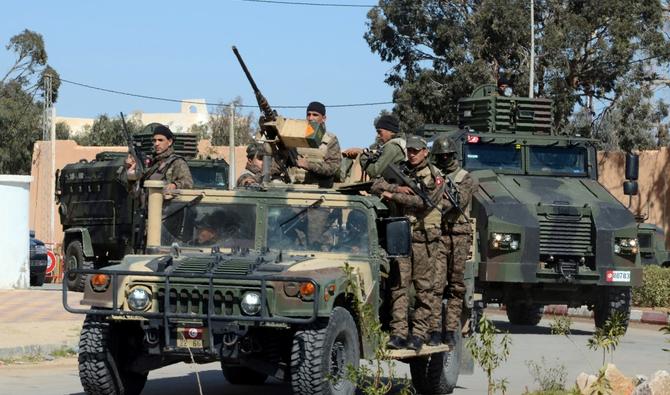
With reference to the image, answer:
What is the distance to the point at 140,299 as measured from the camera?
9.84 metres

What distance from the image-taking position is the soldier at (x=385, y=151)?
11711 millimetres

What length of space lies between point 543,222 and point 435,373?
6847mm

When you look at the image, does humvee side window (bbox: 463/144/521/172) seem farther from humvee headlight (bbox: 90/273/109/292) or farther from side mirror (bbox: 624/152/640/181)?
humvee headlight (bbox: 90/273/109/292)

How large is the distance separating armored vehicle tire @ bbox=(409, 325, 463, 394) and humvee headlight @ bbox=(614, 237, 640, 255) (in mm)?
6821

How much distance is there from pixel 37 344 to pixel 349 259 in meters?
5.29

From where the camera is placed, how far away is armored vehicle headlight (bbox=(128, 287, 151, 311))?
983 centimetres

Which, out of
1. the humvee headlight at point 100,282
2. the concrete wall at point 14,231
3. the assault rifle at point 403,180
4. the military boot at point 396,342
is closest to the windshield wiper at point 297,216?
the assault rifle at point 403,180

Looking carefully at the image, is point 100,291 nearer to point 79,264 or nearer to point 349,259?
point 349,259

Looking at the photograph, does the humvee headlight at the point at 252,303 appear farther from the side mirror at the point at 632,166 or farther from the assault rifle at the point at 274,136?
the side mirror at the point at 632,166

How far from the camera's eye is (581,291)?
19078 mm

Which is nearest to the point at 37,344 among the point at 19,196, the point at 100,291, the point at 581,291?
the point at 100,291

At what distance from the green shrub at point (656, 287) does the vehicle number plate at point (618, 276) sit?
5.95 meters

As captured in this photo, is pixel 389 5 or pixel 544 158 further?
pixel 389 5

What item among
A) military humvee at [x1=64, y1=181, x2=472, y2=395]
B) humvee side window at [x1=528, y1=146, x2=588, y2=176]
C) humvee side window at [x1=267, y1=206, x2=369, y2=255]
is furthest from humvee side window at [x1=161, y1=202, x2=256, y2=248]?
humvee side window at [x1=528, y1=146, x2=588, y2=176]
